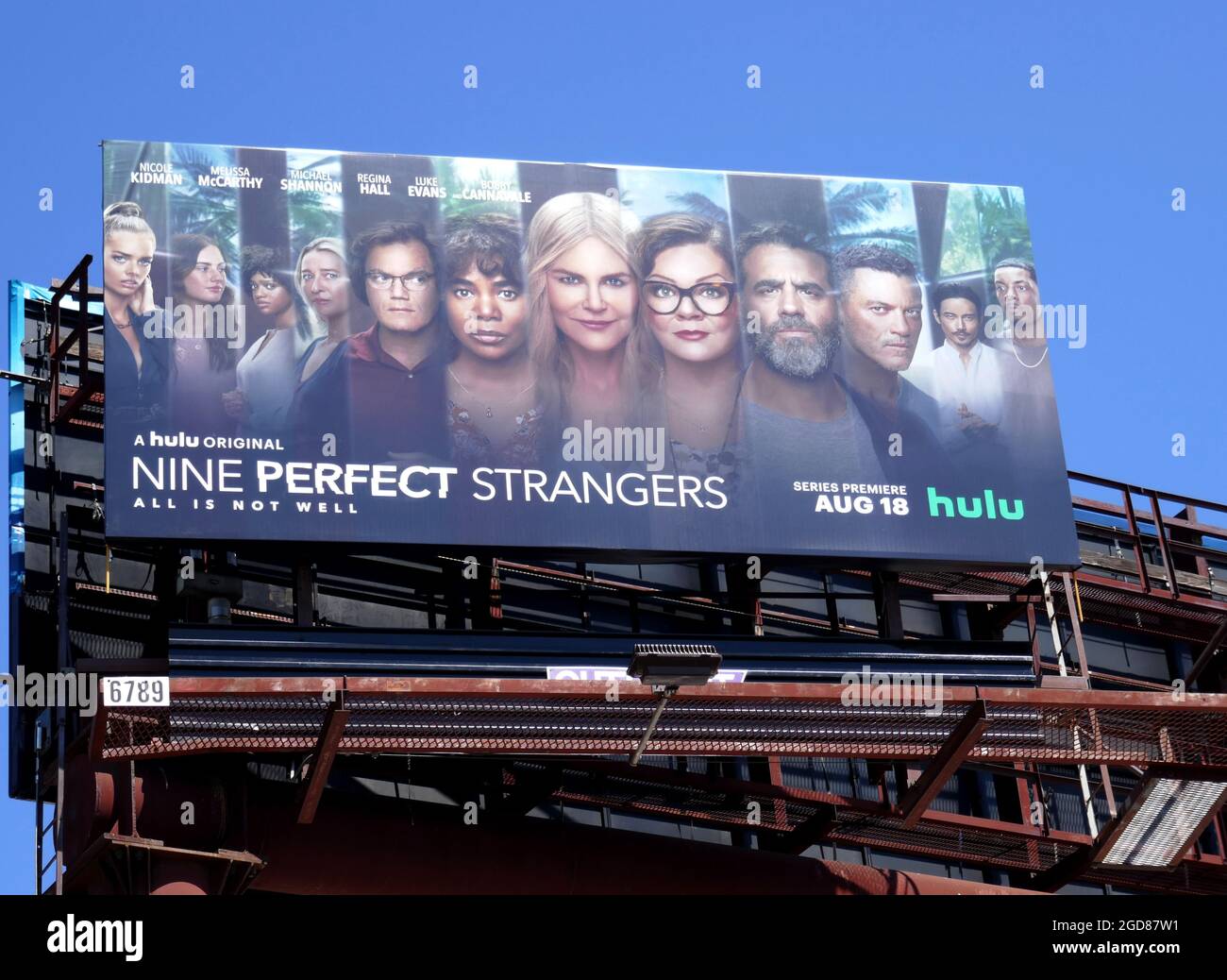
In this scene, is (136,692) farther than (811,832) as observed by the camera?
No

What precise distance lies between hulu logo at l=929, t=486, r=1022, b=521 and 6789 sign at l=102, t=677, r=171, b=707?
8433 mm

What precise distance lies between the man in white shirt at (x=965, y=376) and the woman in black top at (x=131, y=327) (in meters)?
8.32

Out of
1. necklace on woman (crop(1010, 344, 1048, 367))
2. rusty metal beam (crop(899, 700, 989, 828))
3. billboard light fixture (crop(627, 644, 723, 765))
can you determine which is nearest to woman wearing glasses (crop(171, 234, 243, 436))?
billboard light fixture (crop(627, 644, 723, 765))

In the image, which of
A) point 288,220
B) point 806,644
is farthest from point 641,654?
point 288,220

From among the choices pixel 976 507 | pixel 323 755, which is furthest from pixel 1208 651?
pixel 323 755

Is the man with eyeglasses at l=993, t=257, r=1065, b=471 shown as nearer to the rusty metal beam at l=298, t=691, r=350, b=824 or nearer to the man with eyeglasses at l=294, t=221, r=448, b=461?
the man with eyeglasses at l=294, t=221, r=448, b=461

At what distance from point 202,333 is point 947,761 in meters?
8.38

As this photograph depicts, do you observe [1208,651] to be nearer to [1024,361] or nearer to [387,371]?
[1024,361]

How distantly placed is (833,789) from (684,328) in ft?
18.1

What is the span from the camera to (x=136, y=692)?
18406 mm

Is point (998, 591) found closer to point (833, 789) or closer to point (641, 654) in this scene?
point (833, 789)

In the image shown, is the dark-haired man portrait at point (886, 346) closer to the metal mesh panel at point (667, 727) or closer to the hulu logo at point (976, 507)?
the hulu logo at point (976, 507)

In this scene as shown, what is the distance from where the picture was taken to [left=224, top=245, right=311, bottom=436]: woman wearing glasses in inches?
829

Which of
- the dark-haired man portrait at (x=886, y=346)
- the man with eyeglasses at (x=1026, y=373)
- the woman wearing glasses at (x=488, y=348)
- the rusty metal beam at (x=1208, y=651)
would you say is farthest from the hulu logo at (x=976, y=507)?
the woman wearing glasses at (x=488, y=348)
